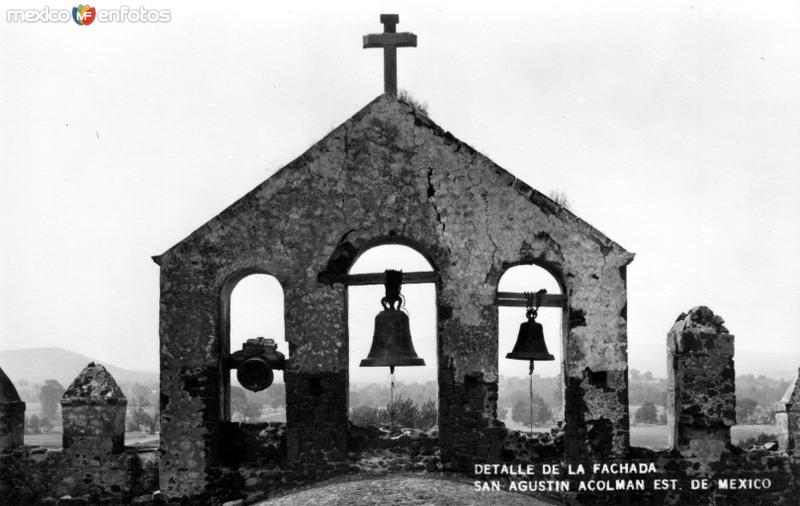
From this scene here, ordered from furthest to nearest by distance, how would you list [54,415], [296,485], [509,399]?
[509,399] < [54,415] < [296,485]

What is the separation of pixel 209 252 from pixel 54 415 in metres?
29.4

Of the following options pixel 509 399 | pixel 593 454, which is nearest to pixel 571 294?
pixel 593 454

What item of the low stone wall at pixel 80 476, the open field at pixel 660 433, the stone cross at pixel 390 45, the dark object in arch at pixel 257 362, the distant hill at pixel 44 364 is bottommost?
the distant hill at pixel 44 364

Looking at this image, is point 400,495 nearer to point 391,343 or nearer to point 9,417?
point 391,343

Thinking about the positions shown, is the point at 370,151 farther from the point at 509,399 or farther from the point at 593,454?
the point at 509,399

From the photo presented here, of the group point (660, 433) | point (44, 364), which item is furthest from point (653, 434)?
point (44, 364)

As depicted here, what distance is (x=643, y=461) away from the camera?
12.5m

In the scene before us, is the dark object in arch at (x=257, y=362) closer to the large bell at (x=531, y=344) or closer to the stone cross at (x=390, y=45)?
the large bell at (x=531, y=344)

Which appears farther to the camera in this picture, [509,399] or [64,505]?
[509,399]

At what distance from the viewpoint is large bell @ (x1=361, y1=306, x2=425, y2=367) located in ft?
39.4

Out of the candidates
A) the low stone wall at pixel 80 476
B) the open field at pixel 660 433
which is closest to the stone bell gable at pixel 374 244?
the low stone wall at pixel 80 476

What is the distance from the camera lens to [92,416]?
12.8 m

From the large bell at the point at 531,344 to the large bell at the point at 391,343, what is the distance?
1.14m

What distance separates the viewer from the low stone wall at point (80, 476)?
12773mm
